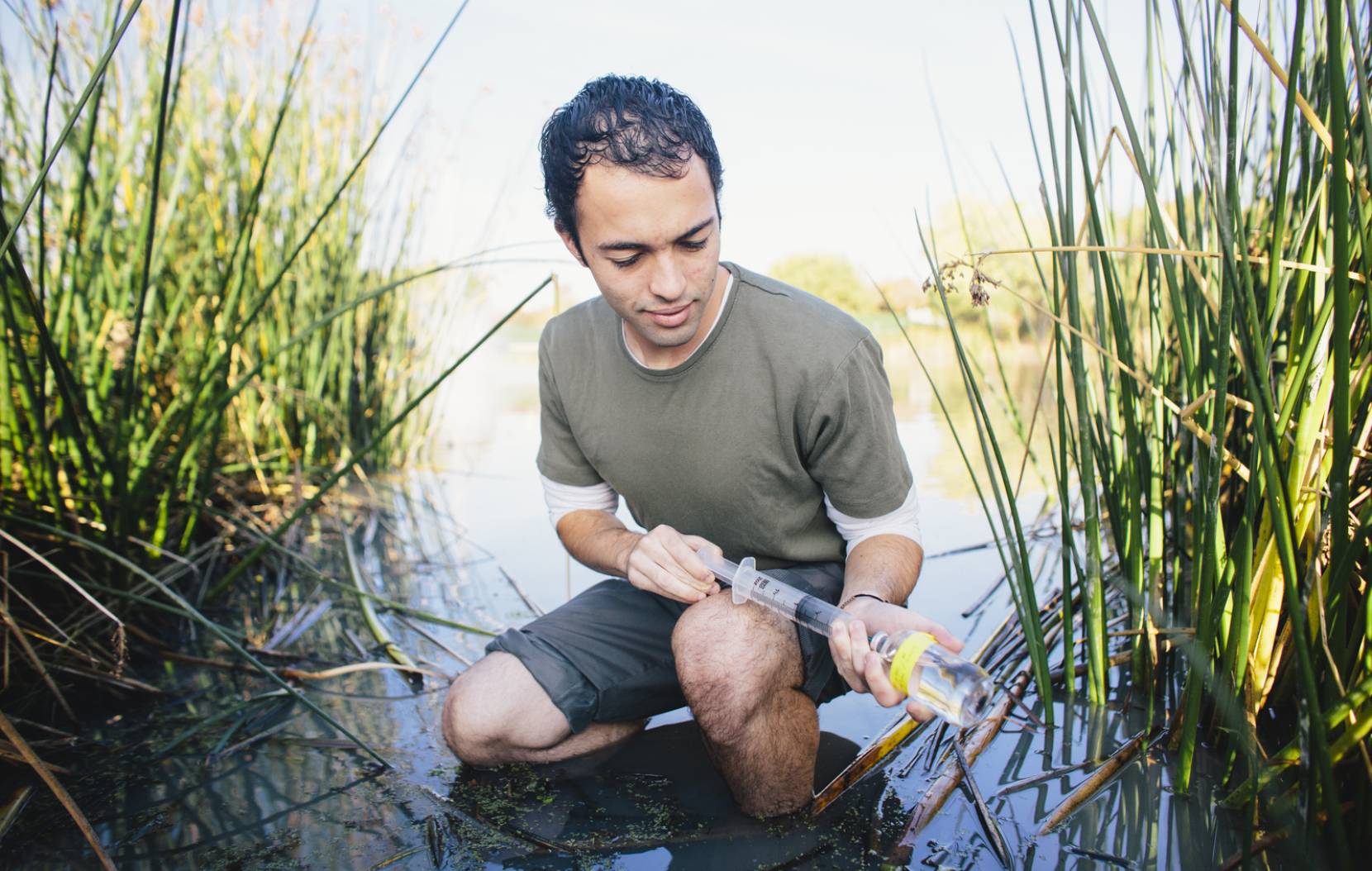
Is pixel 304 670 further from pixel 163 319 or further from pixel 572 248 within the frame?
pixel 163 319

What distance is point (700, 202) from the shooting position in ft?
5.30

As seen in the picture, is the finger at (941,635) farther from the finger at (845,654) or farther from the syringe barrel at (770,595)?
the syringe barrel at (770,595)

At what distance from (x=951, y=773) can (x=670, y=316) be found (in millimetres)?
895

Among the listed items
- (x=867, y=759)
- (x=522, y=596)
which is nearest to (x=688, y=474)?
(x=867, y=759)

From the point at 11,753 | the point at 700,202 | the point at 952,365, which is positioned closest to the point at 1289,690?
the point at 700,202

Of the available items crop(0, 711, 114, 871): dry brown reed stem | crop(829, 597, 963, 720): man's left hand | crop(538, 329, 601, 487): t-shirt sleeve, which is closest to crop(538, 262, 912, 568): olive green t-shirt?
crop(538, 329, 601, 487): t-shirt sleeve

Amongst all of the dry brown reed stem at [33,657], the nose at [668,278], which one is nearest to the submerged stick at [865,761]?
the nose at [668,278]

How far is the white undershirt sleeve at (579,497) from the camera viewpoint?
2057 millimetres

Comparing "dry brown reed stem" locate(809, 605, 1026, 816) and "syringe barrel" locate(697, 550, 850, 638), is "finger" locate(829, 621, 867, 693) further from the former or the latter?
"dry brown reed stem" locate(809, 605, 1026, 816)

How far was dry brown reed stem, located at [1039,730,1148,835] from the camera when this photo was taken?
140 centimetres

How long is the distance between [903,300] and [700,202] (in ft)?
25.7

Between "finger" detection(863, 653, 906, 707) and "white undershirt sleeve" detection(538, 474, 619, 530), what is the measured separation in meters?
0.90

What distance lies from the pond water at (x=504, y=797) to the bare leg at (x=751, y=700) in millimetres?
59

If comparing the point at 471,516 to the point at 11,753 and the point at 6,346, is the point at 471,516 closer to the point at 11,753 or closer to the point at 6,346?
Answer: the point at 6,346
